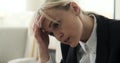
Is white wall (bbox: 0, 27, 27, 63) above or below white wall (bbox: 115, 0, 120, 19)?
below

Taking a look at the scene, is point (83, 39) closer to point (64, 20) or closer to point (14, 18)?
point (64, 20)

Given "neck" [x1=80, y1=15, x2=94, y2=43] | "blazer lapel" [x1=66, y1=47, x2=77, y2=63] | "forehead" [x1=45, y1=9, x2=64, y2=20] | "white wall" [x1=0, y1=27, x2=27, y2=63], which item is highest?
"forehead" [x1=45, y1=9, x2=64, y2=20]

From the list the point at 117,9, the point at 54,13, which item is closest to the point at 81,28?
the point at 54,13

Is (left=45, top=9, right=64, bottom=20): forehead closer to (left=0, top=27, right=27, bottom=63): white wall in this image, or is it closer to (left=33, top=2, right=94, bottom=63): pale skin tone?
(left=33, top=2, right=94, bottom=63): pale skin tone

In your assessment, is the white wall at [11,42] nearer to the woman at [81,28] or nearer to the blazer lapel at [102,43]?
the woman at [81,28]

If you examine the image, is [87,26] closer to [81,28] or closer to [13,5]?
[81,28]

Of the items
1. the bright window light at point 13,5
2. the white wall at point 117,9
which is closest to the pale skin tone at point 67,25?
the white wall at point 117,9

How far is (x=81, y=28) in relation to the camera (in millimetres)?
1022

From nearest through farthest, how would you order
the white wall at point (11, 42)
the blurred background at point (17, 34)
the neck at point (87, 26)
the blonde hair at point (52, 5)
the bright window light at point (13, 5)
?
the blonde hair at point (52, 5)
the neck at point (87, 26)
the blurred background at point (17, 34)
the white wall at point (11, 42)
the bright window light at point (13, 5)

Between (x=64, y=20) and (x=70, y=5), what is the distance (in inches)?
3.0

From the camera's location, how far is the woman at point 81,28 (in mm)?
957

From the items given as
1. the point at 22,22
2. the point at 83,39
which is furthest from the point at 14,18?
the point at 83,39

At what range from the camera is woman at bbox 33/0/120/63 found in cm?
96

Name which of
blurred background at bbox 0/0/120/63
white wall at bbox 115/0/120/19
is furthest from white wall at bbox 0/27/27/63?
white wall at bbox 115/0/120/19
